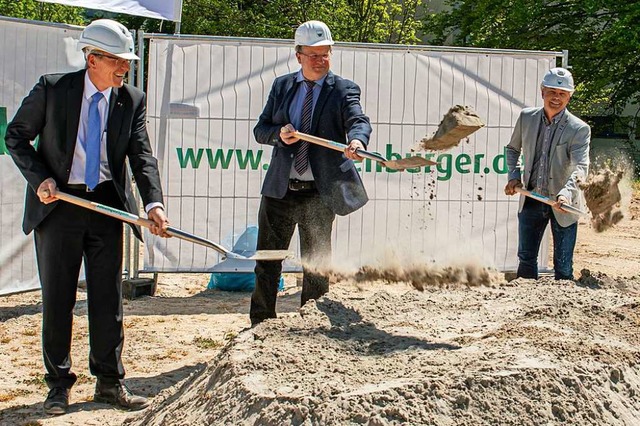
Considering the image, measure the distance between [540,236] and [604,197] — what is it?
1.02 m

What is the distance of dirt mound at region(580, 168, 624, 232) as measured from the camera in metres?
7.92

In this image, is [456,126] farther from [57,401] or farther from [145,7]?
[145,7]

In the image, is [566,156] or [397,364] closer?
[397,364]

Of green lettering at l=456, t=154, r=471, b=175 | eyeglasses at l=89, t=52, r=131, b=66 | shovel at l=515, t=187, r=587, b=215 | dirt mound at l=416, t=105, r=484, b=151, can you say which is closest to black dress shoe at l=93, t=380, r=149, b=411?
eyeglasses at l=89, t=52, r=131, b=66

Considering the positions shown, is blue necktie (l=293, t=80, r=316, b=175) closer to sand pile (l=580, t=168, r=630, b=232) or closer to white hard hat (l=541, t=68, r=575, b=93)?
white hard hat (l=541, t=68, r=575, b=93)

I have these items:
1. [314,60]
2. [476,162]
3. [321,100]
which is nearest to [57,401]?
[321,100]

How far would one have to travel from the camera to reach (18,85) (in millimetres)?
8438

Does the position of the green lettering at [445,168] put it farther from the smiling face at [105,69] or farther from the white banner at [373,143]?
the smiling face at [105,69]

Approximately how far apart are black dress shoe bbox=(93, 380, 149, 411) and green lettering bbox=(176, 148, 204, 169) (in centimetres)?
339

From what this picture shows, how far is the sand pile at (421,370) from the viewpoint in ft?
13.0

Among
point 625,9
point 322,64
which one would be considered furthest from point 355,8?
point 322,64

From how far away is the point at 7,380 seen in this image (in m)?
6.38

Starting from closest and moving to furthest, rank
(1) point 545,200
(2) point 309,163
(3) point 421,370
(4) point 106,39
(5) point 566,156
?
(3) point 421,370 < (4) point 106,39 < (2) point 309,163 < (1) point 545,200 < (5) point 566,156

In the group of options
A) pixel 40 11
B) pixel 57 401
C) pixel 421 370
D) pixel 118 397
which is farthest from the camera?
pixel 40 11
